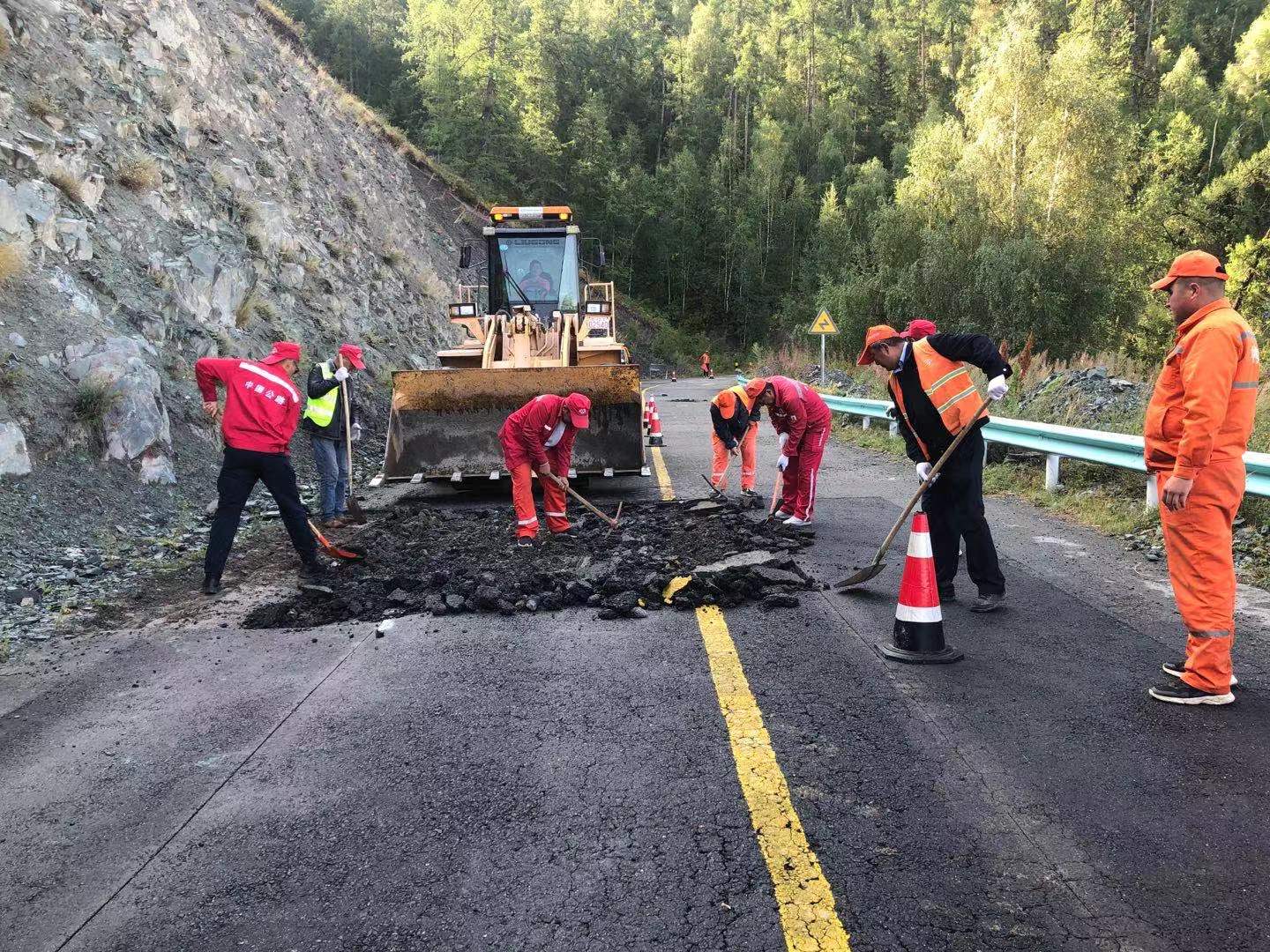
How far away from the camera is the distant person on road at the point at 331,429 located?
7.72m

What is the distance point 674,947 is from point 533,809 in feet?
2.72

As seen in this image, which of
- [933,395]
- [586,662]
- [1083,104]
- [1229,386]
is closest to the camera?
[1229,386]

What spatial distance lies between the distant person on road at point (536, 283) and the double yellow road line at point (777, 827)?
9147 millimetres

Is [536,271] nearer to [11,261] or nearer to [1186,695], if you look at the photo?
[11,261]

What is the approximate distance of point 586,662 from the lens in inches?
163

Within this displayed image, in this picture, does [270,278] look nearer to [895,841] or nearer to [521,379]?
[521,379]

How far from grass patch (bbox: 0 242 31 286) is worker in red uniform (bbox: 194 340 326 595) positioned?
3.10m

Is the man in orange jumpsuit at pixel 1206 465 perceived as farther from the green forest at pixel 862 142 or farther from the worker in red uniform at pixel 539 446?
the green forest at pixel 862 142

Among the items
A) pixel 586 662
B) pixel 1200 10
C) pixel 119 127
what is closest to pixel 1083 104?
pixel 119 127

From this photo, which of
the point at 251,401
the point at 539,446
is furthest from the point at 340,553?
the point at 539,446

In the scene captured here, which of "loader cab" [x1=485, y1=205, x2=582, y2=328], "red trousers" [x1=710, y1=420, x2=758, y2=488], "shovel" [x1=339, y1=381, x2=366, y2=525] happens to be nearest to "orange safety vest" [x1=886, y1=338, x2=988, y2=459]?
"red trousers" [x1=710, y1=420, x2=758, y2=488]

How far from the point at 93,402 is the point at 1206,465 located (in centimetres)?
853

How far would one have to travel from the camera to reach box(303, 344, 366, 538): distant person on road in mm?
7719

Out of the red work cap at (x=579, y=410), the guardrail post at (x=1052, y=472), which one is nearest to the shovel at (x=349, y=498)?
the red work cap at (x=579, y=410)
